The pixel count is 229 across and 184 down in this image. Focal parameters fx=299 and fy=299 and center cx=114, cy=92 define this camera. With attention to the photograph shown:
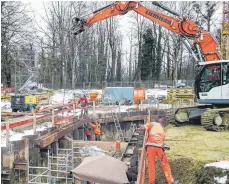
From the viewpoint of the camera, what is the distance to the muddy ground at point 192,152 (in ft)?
24.0

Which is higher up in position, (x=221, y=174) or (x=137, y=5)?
(x=137, y=5)

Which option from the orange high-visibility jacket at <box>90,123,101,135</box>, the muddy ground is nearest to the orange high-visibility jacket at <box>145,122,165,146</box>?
the muddy ground

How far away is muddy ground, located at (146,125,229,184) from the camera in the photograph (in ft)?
24.0

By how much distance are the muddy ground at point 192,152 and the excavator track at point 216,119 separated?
1.05ft

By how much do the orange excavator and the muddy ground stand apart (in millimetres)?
822

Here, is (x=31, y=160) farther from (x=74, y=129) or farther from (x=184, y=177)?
(x=184, y=177)

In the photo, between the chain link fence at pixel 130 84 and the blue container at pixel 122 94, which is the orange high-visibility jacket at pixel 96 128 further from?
the chain link fence at pixel 130 84

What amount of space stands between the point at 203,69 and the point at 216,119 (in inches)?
87.0

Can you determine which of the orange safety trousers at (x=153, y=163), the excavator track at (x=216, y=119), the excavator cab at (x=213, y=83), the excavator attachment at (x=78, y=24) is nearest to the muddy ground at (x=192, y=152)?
the excavator track at (x=216, y=119)

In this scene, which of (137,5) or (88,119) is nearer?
(137,5)

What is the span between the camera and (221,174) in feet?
21.5

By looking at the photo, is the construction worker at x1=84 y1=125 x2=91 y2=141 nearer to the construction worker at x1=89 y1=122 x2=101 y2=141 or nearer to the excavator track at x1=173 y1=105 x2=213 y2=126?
the construction worker at x1=89 y1=122 x2=101 y2=141

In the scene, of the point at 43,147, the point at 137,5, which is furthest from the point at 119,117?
the point at 43,147

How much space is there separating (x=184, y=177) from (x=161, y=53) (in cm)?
4548
